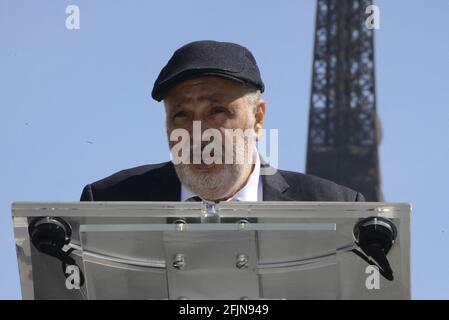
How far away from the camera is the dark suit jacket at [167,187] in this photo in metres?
9.94

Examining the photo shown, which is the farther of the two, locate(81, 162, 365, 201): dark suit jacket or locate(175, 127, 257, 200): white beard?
locate(81, 162, 365, 201): dark suit jacket

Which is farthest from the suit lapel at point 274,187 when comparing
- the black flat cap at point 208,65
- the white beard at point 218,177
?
the black flat cap at point 208,65

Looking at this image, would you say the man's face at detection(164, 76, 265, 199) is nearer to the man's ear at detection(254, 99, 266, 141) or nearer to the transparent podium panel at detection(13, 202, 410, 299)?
the man's ear at detection(254, 99, 266, 141)

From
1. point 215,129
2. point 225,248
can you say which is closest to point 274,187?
point 215,129

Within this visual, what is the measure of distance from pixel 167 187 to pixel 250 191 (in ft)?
1.95

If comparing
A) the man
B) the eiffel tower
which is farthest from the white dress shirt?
the eiffel tower

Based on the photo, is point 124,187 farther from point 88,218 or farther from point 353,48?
point 353,48

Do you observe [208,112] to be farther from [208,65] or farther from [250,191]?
[250,191]

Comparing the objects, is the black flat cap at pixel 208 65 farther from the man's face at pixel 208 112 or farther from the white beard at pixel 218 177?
the white beard at pixel 218 177

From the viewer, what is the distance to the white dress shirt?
9.65 m

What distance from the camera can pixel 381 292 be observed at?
7.82m

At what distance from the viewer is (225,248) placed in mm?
7785

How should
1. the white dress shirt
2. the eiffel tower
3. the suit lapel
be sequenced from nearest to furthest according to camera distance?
the white dress shirt → the suit lapel → the eiffel tower

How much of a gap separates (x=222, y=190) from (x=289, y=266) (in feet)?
5.51
